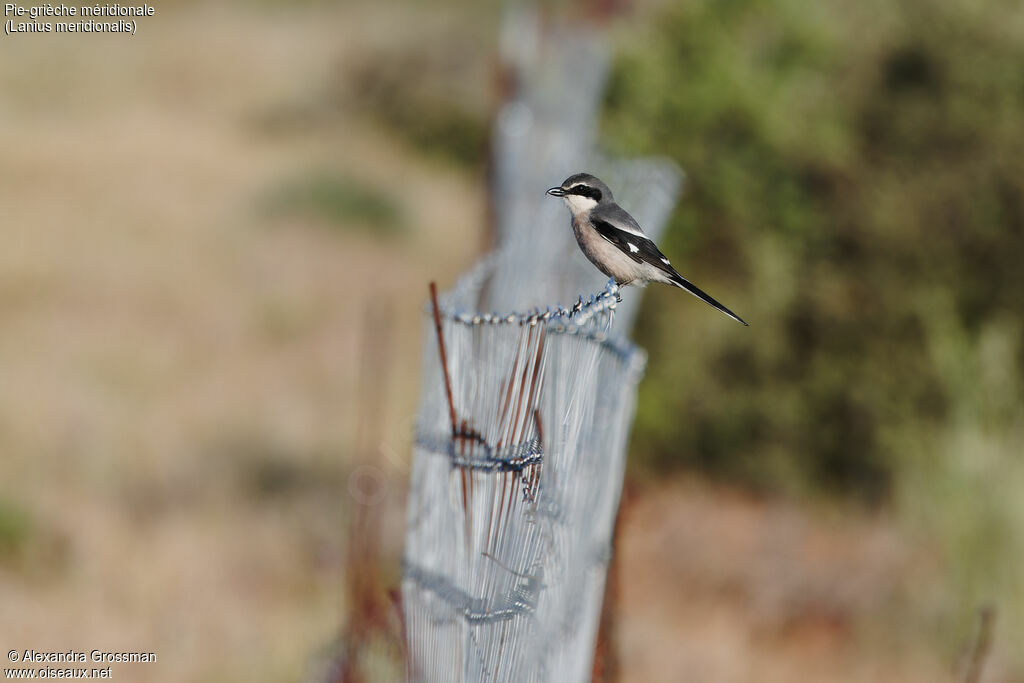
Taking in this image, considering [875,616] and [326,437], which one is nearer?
[875,616]

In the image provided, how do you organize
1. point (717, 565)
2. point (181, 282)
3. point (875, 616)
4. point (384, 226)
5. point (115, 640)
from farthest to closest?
point (384, 226) < point (181, 282) < point (717, 565) < point (875, 616) < point (115, 640)

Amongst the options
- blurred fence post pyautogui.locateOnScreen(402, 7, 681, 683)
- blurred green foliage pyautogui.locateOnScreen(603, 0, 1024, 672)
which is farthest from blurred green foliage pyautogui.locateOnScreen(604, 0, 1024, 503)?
blurred fence post pyautogui.locateOnScreen(402, 7, 681, 683)

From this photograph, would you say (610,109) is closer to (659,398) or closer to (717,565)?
(659,398)

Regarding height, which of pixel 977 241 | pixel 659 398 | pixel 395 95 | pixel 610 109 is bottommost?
pixel 659 398

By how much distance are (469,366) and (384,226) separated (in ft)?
51.8

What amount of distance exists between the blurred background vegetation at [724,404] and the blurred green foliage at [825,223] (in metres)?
0.02

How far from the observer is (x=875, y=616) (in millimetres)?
7602

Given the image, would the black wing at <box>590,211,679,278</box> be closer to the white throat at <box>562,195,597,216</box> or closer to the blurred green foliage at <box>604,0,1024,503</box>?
the white throat at <box>562,195,597,216</box>

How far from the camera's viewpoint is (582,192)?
3842 mm

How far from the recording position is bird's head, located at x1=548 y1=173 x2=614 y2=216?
12.5 feet

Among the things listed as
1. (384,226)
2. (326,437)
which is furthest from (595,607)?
(384,226)

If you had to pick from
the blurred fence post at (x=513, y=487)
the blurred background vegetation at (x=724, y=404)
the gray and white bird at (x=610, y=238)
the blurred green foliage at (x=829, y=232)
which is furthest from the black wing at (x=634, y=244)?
the blurred green foliage at (x=829, y=232)

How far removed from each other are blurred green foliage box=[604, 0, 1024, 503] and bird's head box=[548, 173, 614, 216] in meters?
4.60

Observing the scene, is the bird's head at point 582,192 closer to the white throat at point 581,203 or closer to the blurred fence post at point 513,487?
the white throat at point 581,203
